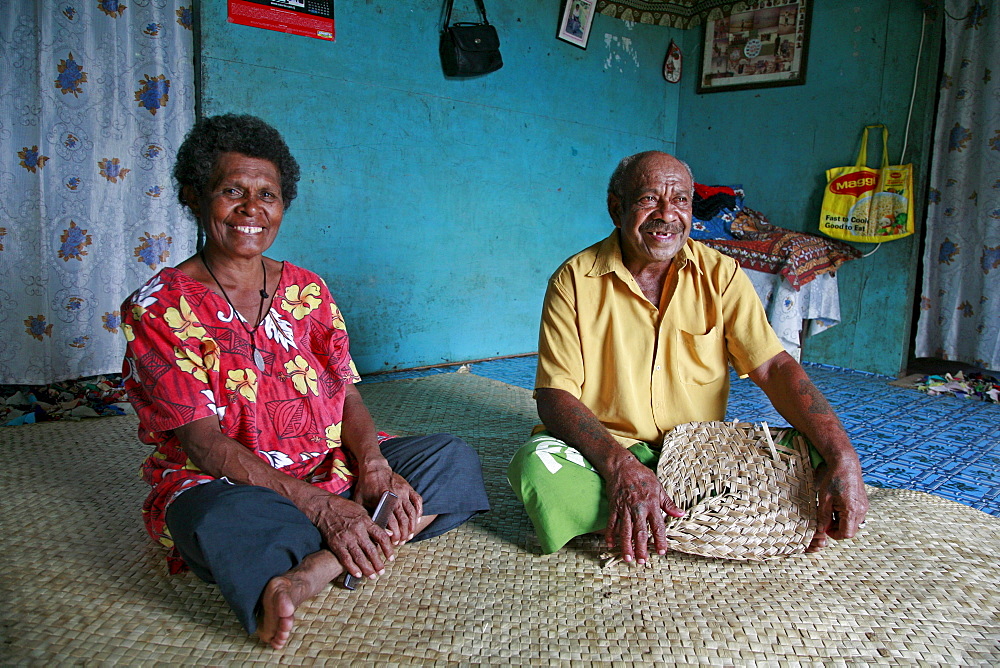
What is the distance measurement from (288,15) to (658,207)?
2239 mm

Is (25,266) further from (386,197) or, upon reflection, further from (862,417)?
(862,417)

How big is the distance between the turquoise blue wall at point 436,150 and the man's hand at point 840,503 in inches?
99.6

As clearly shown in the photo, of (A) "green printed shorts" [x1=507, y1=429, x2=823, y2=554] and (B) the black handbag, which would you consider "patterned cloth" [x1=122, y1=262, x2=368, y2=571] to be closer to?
(A) "green printed shorts" [x1=507, y1=429, x2=823, y2=554]

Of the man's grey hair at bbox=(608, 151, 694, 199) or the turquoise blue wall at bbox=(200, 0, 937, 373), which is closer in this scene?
the man's grey hair at bbox=(608, 151, 694, 199)

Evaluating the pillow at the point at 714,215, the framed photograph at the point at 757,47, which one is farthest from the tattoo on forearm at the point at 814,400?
the framed photograph at the point at 757,47

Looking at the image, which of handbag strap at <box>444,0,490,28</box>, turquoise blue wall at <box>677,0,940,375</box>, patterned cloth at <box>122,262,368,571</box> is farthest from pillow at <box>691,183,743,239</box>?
patterned cloth at <box>122,262,368,571</box>

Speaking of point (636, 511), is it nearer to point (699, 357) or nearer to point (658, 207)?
point (699, 357)

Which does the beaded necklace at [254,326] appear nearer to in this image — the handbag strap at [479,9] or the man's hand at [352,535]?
the man's hand at [352,535]

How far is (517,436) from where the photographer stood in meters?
2.50

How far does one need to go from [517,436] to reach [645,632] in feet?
4.19

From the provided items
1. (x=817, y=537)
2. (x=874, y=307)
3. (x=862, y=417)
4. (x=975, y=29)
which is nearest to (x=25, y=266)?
(x=817, y=537)

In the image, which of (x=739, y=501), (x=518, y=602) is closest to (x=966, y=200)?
(x=739, y=501)

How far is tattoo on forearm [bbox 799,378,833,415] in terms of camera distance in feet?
5.20

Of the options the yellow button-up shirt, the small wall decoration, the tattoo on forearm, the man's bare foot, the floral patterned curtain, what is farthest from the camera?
the small wall decoration
